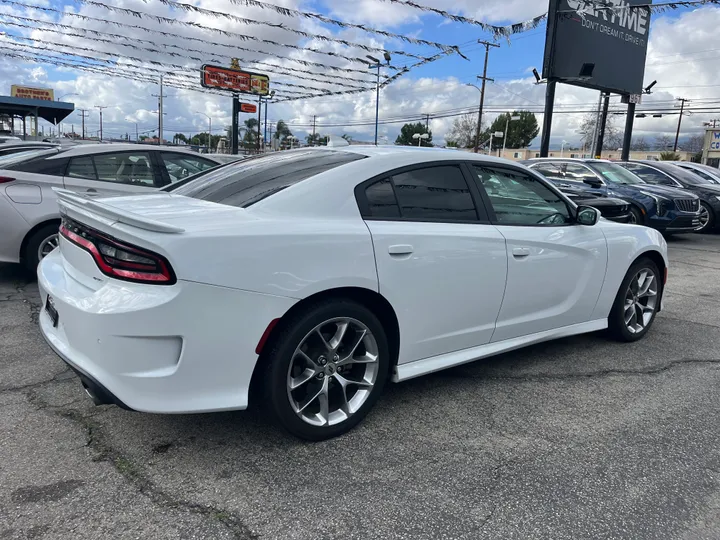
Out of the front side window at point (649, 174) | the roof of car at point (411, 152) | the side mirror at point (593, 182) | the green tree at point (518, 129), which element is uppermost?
the green tree at point (518, 129)

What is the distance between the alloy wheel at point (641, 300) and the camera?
4477 mm

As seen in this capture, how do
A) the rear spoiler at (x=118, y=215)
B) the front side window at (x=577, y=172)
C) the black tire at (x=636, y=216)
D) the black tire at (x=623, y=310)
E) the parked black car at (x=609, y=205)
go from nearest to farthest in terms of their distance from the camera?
the rear spoiler at (x=118, y=215), the black tire at (x=623, y=310), the parked black car at (x=609, y=205), the black tire at (x=636, y=216), the front side window at (x=577, y=172)

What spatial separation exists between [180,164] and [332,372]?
498 centimetres

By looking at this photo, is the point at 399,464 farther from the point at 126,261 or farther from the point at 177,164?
the point at 177,164

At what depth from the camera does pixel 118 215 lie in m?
2.44

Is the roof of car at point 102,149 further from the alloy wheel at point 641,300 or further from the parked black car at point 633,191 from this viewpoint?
the parked black car at point 633,191

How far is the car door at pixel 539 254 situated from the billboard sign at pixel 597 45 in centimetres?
1421

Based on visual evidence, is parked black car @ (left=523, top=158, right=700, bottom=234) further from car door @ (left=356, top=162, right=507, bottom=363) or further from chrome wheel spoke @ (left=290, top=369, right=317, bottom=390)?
chrome wheel spoke @ (left=290, top=369, right=317, bottom=390)

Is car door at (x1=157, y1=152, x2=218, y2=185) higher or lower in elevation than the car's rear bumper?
higher

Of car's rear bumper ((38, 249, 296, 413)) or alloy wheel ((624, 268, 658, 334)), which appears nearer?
car's rear bumper ((38, 249, 296, 413))

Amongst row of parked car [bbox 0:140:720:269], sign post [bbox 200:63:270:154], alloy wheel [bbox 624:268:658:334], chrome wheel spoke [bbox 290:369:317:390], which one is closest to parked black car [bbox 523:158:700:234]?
row of parked car [bbox 0:140:720:269]

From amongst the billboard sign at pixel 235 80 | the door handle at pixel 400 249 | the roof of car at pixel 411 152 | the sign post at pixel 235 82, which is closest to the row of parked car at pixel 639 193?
the roof of car at pixel 411 152

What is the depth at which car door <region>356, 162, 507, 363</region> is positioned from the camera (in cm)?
290

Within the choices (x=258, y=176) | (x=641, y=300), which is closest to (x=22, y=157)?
(x=258, y=176)
